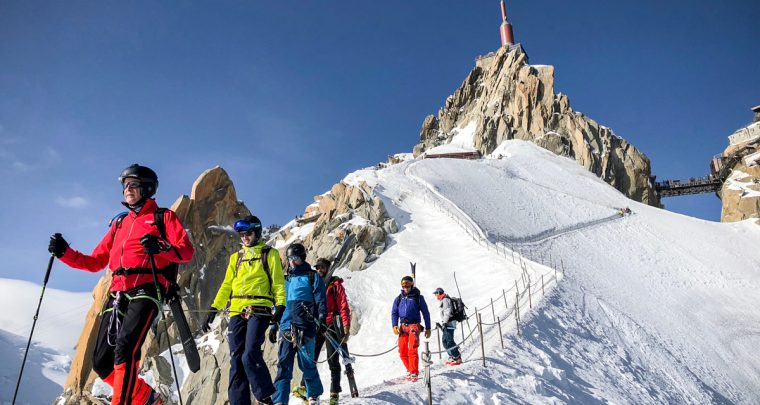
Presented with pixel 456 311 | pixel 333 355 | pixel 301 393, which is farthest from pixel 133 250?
pixel 456 311

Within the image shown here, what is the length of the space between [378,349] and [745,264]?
1160 inches

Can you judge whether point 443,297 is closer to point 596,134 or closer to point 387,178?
point 387,178

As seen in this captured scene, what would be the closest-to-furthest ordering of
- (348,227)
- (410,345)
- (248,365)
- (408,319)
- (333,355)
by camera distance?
(248,365), (333,355), (410,345), (408,319), (348,227)

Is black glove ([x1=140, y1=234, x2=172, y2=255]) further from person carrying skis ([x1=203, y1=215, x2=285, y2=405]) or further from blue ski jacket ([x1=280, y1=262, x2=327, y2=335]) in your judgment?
blue ski jacket ([x1=280, y1=262, x2=327, y2=335])

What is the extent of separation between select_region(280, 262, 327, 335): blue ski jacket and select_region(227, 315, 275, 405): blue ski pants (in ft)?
Result: 2.75

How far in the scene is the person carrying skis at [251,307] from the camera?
17.1 ft

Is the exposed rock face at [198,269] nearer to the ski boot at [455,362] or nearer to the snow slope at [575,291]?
the snow slope at [575,291]

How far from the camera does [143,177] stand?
4859 mm

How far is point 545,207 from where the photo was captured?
137 ft

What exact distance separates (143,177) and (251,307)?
1929 millimetres

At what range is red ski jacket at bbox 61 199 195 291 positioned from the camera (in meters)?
4.62

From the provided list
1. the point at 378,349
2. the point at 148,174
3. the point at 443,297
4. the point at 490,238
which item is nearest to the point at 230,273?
the point at 148,174

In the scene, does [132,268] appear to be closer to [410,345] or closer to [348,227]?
[410,345]

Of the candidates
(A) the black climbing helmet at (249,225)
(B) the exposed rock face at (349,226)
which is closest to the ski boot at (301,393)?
(A) the black climbing helmet at (249,225)
